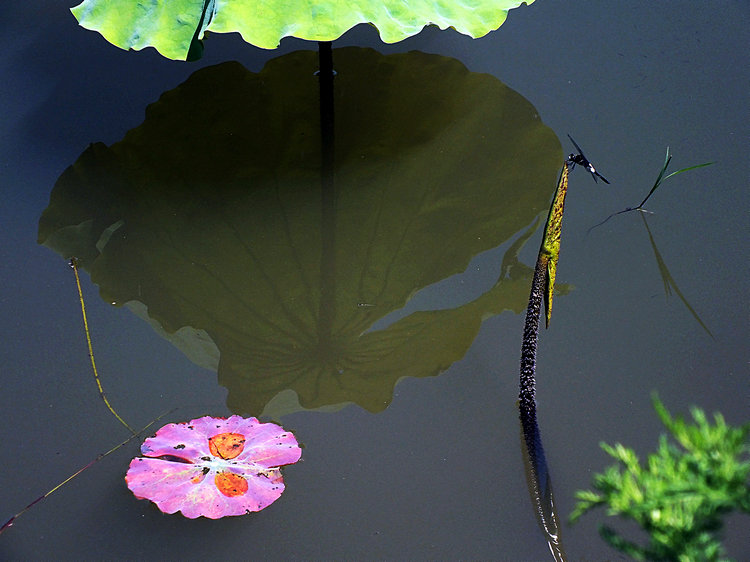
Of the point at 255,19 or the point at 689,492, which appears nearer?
the point at 689,492

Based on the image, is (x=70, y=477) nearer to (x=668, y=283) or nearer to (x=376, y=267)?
(x=376, y=267)

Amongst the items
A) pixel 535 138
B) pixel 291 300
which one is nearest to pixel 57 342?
pixel 291 300

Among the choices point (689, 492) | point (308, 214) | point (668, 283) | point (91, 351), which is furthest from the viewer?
point (308, 214)

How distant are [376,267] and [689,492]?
1436 mm

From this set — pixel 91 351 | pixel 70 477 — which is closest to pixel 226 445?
pixel 70 477

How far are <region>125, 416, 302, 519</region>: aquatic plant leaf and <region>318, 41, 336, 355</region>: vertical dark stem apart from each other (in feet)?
1.03

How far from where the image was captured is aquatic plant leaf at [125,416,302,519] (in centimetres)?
141

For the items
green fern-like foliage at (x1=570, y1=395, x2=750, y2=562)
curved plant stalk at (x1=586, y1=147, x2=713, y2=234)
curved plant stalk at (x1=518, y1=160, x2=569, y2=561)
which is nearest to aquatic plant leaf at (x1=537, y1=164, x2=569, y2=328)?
curved plant stalk at (x1=518, y1=160, x2=569, y2=561)

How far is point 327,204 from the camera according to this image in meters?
2.11

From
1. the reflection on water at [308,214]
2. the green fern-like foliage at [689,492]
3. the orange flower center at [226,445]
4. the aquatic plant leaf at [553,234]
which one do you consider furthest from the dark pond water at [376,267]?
the green fern-like foliage at [689,492]

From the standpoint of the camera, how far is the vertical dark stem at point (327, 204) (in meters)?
1.84

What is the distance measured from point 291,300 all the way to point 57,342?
568mm

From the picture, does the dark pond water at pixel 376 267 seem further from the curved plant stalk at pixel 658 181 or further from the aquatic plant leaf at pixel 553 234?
the aquatic plant leaf at pixel 553 234

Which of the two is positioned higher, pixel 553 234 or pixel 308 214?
pixel 308 214
